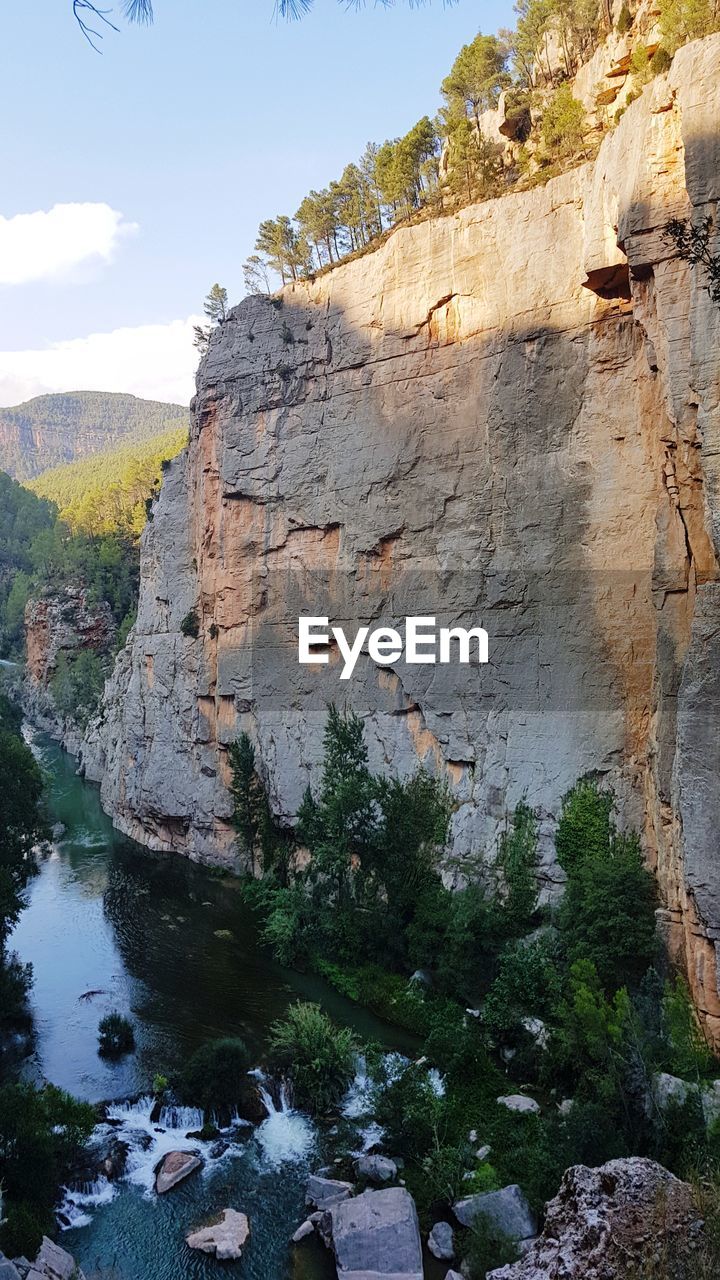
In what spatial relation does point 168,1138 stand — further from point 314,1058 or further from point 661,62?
point 661,62

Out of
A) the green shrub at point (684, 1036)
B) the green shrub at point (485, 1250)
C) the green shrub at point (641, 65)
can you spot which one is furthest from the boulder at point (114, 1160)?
the green shrub at point (641, 65)

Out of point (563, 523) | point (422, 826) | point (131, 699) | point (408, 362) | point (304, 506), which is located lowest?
point (422, 826)

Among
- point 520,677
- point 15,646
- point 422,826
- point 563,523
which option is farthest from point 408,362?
point 15,646

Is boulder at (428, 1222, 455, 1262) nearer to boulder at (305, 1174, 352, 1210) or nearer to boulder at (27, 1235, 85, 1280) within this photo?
boulder at (305, 1174, 352, 1210)

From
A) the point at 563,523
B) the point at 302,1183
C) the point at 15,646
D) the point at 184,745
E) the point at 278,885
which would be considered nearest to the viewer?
the point at 302,1183

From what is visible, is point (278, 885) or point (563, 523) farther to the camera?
point (278, 885)

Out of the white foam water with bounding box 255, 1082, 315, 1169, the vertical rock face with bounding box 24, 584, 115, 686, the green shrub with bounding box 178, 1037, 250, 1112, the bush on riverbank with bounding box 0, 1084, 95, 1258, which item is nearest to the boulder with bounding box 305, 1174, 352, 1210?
the white foam water with bounding box 255, 1082, 315, 1169

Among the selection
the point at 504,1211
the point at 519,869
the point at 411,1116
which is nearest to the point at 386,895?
the point at 519,869

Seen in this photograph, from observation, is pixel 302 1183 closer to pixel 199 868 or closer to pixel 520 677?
Result: pixel 520 677
